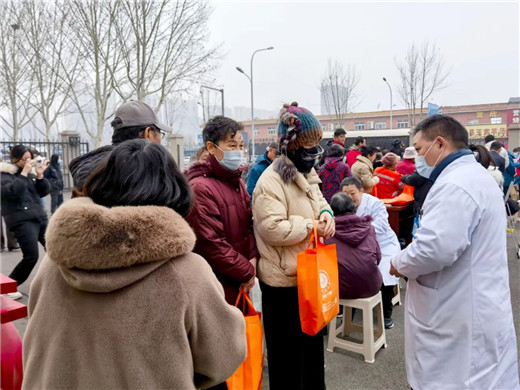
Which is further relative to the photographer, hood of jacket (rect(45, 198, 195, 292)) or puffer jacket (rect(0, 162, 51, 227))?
puffer jacket (rect(0, 162, 51, 227))

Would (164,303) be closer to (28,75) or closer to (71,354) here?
(71,354)

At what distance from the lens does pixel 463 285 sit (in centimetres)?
192

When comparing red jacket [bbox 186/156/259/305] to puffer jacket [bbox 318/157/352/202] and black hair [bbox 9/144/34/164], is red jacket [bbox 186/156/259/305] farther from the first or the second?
black hair [bbox 9/144/34/164]

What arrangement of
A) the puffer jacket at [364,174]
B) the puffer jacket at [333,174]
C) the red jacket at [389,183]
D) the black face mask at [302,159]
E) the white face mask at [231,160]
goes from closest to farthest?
the white face mask at [231,160]
the black face mask at [302,159]
the puffer jacket at [333,174]
the puffer jacket at [364,174]
the red jacket at [389,183]

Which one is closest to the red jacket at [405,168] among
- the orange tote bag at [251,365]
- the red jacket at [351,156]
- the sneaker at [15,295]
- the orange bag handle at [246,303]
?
the red jacket at [351,156]

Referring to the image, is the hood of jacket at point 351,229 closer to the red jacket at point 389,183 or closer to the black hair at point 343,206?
the black hair at point 343,206

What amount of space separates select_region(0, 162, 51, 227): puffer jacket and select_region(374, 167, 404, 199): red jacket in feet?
17.0

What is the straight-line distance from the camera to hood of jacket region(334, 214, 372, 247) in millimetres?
3201

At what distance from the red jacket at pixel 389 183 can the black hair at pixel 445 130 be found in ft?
14.2

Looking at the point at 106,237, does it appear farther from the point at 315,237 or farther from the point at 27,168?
the point at 27,168

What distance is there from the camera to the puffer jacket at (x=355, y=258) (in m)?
3.19

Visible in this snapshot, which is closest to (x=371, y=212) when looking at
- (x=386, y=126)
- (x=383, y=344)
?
(x=383, y=344)

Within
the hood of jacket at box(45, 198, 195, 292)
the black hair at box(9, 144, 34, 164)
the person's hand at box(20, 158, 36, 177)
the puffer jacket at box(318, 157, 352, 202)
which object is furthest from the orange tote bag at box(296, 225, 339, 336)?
the black hair at box(9, 144, 34, 164)

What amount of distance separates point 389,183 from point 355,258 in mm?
3591
